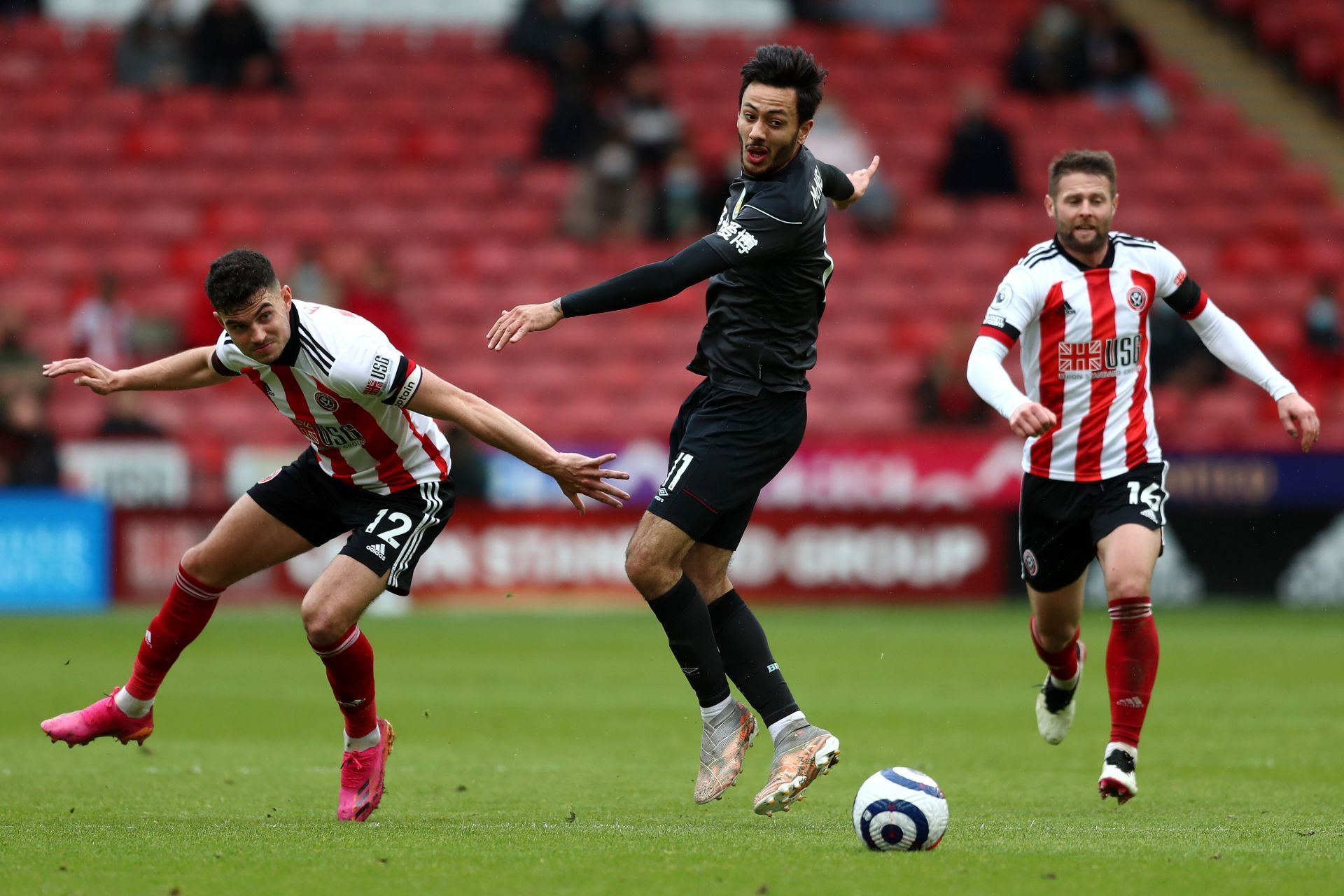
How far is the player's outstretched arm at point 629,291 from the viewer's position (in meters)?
6.00

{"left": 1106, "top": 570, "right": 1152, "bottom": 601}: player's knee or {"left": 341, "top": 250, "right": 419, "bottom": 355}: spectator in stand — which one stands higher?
{"left": 1106, "top": 570, "right": 1152, "bottom": 601}: player's knee

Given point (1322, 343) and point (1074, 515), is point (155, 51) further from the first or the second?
point (1074, 515)

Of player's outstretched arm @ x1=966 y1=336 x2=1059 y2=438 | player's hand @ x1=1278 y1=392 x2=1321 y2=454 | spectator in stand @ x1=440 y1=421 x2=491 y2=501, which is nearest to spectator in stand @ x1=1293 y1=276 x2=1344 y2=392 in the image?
spectator in stand @ x1=440 y1=421 x2=491 y2=501

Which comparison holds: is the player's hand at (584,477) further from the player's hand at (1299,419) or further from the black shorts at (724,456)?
the player's hand at (1299,419)

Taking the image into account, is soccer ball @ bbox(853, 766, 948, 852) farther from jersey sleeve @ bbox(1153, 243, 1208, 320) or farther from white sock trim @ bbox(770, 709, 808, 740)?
jersey sleeve @ bbox(1153, 243, 1208, 320)

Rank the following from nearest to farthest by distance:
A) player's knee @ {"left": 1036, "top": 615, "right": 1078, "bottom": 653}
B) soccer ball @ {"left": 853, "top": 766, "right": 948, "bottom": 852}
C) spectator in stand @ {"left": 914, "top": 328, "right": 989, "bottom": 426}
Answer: soccer ball @ {"left": 853, "top": 766, "right": 948, "bottom": 852}
player's knee @ {"left": 1036, "top": 615, "right": 1078, "bottom": 653}
spectator in stand @ {"left": 914, "top": 328, "right": 989, "bottom": 426}

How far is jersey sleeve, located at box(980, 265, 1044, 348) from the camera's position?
24.1ft

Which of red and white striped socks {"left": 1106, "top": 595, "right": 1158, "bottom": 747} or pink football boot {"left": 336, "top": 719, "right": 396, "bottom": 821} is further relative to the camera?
red and white striped socks {"left": 1106, "top": 595, "right": 1158, "bottom": 747}

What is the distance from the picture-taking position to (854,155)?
20.5 meters

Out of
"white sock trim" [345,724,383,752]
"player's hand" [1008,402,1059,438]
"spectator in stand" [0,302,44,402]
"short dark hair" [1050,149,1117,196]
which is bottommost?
"spectator in stand" [0,302,44,402]

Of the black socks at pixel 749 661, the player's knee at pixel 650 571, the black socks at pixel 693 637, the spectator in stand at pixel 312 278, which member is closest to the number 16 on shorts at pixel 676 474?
the player's knee at pixel 650 571

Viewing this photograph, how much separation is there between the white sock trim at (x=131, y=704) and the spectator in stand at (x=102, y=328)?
35.3 feet


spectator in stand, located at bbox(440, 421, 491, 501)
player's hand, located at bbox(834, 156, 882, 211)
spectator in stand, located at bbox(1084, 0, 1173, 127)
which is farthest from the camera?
spectator in stand, located at bbox(1084, 0, 1173, 127)

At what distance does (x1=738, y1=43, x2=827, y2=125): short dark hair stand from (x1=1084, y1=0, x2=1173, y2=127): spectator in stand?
16.6m
